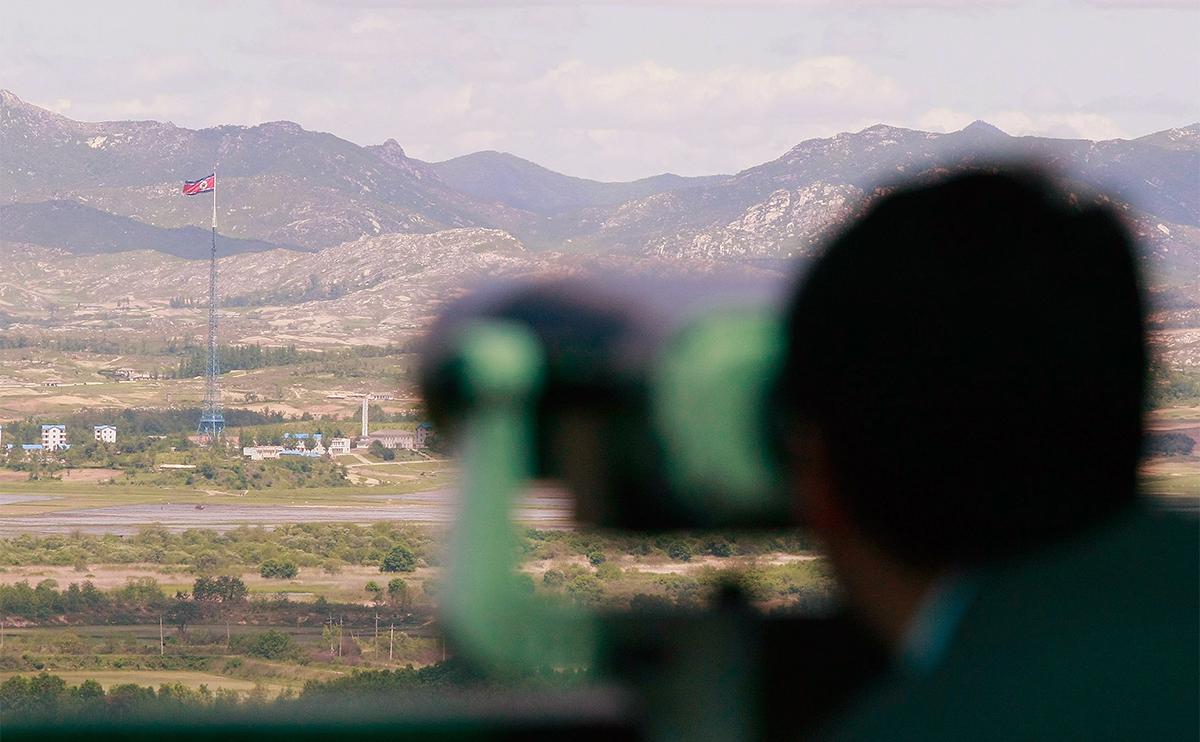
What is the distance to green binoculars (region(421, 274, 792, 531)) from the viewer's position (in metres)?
0.80

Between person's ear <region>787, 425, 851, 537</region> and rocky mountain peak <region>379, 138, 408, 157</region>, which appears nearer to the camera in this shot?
person's ear <region>787, 425, 851, 537</region>

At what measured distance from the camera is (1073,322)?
80cm

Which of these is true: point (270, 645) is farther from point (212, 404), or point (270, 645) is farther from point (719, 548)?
point (212, 404)

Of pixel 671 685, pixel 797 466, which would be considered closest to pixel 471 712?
pixel 671 685

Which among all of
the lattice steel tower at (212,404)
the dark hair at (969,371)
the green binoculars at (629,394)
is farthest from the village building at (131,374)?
the dark hair at (969,371)

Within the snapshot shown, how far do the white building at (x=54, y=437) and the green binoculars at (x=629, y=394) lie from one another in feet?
113

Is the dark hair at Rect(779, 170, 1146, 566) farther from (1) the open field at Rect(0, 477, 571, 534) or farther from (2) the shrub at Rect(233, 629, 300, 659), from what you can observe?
(2) the shrub at Rect(233, 629, 300, 659)

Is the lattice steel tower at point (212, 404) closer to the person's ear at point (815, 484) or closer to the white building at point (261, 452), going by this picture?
the white building at point (261, 452)

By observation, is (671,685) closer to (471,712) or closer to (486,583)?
(486,583)

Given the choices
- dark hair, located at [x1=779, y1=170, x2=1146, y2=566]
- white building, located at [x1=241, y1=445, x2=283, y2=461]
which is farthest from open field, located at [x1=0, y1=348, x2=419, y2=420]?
dark hair, located at [x1=779, y1=170, x2=1146, y2=566]

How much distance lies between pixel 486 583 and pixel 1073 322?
39 centimetres

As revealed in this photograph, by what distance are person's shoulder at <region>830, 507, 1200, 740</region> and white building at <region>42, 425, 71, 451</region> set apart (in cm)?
3481

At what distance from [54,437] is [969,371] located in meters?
39.3

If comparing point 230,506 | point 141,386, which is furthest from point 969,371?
point 141,386
